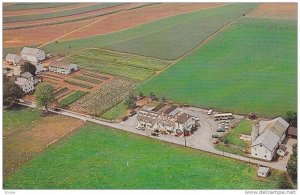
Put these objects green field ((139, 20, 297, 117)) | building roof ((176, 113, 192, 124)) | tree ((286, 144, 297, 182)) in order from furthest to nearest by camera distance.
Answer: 1. green field ((139, 20, 297, 117))
2. building roof ((176, 113, 192, 124))
3. tree ((286, 144, 297, 182))

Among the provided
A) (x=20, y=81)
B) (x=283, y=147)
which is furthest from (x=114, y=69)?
(x=283, y=147)

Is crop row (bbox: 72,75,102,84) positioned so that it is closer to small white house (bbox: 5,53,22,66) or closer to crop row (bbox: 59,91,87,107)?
crop row (bbox: 59,91,87,107)

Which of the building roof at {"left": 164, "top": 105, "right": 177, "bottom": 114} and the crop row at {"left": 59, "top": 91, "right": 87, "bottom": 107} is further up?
the building roof at {"left": 164, "top": 105, "right": 177, "bottom": 114}

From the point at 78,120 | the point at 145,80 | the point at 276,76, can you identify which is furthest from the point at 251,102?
the point at 78,120

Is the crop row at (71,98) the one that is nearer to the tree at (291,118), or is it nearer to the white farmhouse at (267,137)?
the white farmhouse at (267,137)

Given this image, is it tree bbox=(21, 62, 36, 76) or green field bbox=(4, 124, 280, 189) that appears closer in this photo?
green field bbox=(4, 124, 280, 189)

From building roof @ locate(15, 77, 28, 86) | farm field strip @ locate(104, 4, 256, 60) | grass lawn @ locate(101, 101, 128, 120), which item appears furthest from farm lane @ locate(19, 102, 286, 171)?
farm field strip @ locate(104, 4, 256, 60)

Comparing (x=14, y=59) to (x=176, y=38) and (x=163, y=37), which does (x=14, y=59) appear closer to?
(x=163, y=37)
